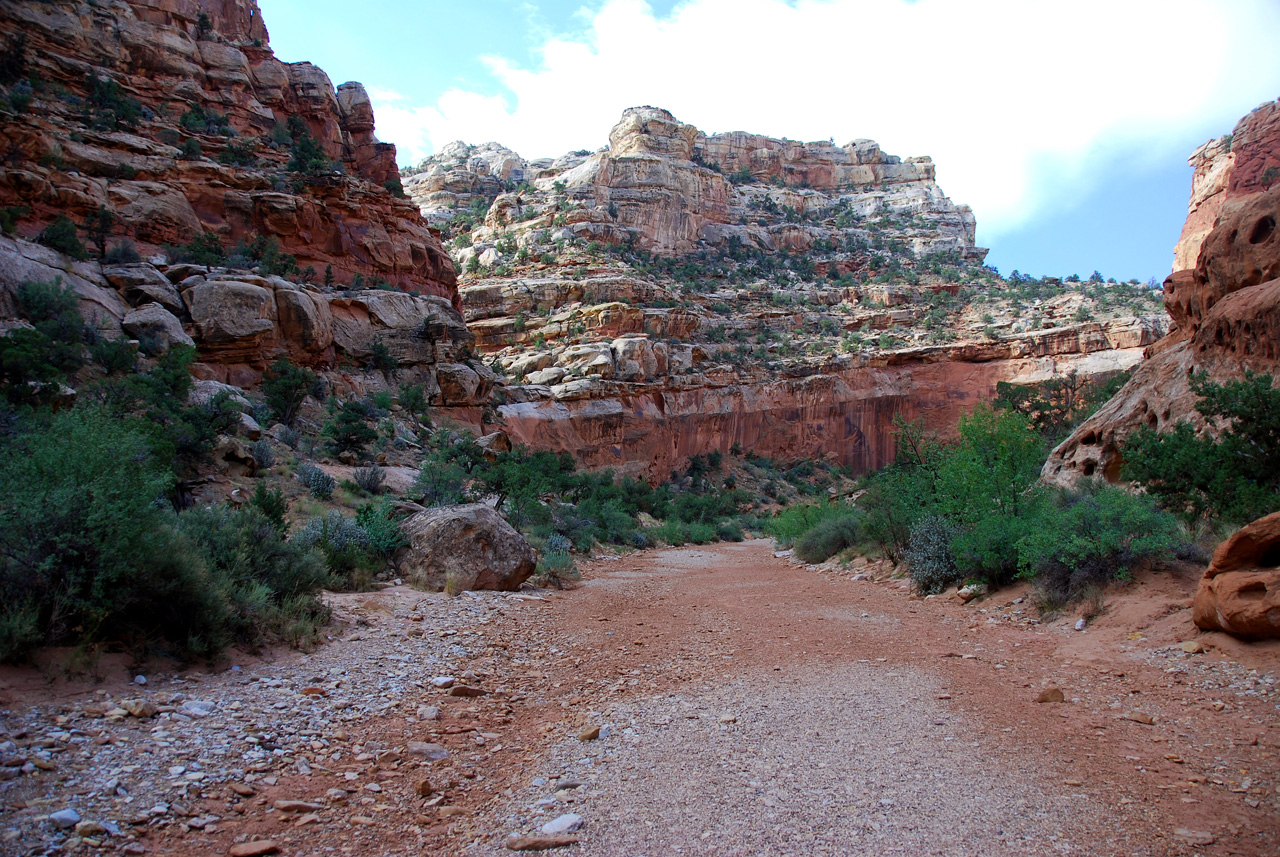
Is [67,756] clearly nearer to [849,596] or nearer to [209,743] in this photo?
[209,743]

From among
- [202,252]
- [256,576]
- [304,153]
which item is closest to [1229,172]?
[256,576]

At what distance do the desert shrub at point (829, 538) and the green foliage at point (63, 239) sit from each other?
2315 cm

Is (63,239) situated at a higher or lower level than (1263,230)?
higher

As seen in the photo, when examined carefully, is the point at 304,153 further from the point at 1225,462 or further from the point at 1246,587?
the point at 1246,587

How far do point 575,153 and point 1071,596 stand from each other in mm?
74254

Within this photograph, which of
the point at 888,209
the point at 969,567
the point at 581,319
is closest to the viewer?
the point at 969,567

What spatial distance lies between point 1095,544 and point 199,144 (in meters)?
33.9

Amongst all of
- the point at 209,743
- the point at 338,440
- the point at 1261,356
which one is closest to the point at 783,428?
the point at 338,440

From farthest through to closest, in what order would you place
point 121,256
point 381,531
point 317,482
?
point 121,256, point 317,482, point 381,531

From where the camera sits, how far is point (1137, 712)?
13.5 ft

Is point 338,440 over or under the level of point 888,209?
under

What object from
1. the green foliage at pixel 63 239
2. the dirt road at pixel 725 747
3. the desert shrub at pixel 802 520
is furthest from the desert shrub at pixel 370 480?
the green foliage at pixel 63 239

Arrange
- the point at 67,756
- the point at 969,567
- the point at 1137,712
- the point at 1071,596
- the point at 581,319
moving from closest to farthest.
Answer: the point at 67,756
the point at 1137,712
the point at 1071,596
the point at 969,567
the point at 581,319

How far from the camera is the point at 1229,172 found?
30062mm
